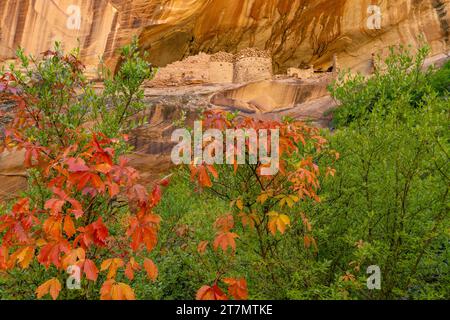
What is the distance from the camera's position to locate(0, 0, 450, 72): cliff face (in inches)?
567

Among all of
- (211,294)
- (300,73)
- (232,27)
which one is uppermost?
(232,27)

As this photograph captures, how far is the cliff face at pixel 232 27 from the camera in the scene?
47.3 ft

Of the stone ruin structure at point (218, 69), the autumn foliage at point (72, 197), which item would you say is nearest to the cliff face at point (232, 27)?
the stone ruin structure at point (218, 69)

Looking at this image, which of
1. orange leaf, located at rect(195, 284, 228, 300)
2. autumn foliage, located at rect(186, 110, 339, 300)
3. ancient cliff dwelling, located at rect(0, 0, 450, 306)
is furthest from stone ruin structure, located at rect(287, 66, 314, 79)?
orange leaf, located at rect(195, 284, 228, 300)

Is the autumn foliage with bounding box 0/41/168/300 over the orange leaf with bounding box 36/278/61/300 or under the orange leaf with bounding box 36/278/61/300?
over

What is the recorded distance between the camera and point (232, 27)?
18656 mm

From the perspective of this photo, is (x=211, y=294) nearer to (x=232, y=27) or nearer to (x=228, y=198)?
(x=228, y=198)

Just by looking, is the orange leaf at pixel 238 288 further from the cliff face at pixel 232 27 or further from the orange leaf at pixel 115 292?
the cliff face at pixel 232 27

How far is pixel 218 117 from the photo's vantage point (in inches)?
96.5

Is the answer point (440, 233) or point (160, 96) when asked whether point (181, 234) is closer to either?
point (440, 233)

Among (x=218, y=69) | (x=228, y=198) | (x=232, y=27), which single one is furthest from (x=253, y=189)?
(x=232, y=27)

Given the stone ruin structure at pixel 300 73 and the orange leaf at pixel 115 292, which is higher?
the stone ruin structure at pixel 300 73

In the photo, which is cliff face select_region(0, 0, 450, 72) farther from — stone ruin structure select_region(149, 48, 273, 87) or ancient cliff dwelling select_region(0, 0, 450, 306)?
ancient cliff dwelling select_region(0, 0, 450, 306)

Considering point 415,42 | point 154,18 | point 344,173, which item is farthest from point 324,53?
point 344,173
